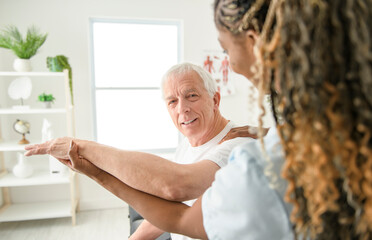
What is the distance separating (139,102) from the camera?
3.35 m

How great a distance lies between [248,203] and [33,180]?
9.23 ft

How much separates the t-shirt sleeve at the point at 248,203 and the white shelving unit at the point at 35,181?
8.01 ft

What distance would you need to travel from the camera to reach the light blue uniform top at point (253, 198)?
1.77 ft

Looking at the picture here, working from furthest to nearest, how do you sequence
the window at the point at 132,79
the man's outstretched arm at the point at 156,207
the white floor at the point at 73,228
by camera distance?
the window at the point at 132,79 < the white floor at the point at 73,228 < the man's outstretched arm at the point at 156,207

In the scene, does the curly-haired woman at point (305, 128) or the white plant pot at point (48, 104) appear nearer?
the curly-haired woman at point (305, 128)

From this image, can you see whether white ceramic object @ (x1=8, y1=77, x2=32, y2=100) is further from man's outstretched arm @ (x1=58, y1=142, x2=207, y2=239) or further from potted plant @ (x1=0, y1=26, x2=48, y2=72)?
man's outstretched arm @ (x1=58, y1=142, x2=207, y2=239)

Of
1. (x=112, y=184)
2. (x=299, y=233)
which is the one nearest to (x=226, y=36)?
(x=299, y=233)

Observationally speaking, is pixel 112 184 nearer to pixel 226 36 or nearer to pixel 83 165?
pixel 83 165

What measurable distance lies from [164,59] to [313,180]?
3.05 meters

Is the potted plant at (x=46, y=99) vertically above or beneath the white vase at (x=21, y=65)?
beneath

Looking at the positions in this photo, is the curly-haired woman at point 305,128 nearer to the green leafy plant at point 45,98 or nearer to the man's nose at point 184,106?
the man's nose at point 184,106

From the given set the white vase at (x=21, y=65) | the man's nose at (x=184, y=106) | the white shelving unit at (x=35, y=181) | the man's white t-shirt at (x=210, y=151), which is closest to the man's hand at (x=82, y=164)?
the man's white t-shirt at (x=210, y=151)

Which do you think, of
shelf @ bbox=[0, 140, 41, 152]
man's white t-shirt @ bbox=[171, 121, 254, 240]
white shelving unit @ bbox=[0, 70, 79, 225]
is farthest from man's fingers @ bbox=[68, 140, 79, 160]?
shelf @ bbox=[0, 140, 41, 152]

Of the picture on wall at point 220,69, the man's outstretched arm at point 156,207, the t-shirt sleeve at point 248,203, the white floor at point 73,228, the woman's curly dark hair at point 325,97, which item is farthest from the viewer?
the picture on wall at point 220,69
